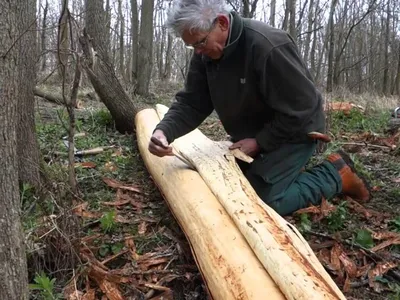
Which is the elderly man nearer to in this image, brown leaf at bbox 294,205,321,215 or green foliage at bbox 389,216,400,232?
brown leaf at bbox 294,205,321,215

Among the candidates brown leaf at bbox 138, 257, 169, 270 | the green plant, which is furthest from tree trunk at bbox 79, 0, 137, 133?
brown leaf at bbox 138, 257, 169, 270

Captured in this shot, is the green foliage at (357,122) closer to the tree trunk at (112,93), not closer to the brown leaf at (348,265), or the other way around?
the tree trunk at (112,93)

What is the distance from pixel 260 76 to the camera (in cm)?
290

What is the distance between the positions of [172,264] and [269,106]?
1.29 m

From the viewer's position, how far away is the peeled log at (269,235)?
1.71 m

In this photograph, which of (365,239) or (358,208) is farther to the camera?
(358,208)

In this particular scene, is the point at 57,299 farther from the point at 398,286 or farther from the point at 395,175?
the point at 395,175

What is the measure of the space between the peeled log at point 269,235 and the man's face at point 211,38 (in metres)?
0.74

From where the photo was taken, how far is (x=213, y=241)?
217 centimetres

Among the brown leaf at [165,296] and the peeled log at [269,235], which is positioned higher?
the peeled log at [269,235]

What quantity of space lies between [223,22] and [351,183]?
1.54m

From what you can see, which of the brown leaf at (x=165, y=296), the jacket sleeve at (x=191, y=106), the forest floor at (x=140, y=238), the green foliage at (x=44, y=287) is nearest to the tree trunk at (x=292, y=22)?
the forest floor at (x=140, y=238)

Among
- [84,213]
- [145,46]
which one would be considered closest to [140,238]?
[84,213]

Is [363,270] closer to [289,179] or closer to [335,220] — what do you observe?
[335,220]
